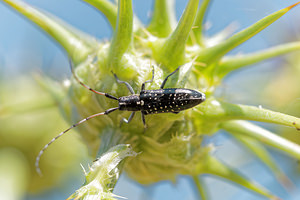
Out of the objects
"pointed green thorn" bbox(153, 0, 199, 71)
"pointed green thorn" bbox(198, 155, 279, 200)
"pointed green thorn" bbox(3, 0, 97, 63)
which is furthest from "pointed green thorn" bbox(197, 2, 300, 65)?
"pointed green thorn" bbox(3, 0, 97, 63)

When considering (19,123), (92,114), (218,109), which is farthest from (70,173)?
(218,109)

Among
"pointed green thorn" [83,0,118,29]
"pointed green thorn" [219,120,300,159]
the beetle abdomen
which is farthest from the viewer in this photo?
"pointed green thorn" [83,0,118,29]

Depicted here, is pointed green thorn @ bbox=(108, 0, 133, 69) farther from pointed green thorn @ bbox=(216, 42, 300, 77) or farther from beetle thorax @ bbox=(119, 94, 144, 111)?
pointed green thorn @ bbox=(216, 42, 300, 77)

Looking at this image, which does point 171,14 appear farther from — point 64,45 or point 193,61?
point 64,45

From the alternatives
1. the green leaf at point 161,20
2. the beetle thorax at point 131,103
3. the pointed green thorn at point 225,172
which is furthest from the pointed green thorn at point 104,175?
the green leaf at point 161,20

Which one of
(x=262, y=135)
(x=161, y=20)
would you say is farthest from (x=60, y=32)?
(x=262, y=135)
